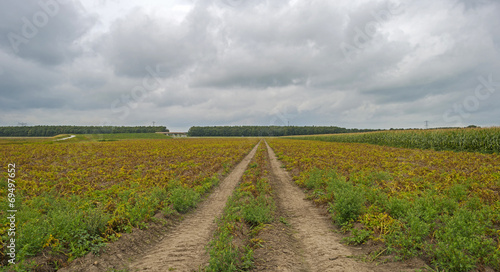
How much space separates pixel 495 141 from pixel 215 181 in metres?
26.9

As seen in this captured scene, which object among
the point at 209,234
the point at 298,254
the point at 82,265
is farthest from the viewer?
the point at 209,234

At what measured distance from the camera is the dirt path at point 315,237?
16.0 ft

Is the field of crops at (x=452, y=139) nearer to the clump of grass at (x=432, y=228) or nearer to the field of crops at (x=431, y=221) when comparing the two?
the field of crops at (x=431, y=221)

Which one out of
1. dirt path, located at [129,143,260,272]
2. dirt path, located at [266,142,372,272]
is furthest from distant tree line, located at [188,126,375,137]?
dirt path, located at [129,143,260,272]

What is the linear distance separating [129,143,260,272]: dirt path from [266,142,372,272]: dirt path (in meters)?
2.21

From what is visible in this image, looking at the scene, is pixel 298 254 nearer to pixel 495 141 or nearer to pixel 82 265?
pixel 82 265

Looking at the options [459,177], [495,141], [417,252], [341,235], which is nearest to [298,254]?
[341,235]

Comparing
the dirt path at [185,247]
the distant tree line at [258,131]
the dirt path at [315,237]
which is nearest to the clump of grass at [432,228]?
the dirt path at [315,237]

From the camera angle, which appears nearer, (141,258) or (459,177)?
(141,258)

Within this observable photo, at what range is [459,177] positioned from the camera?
10.8 metres

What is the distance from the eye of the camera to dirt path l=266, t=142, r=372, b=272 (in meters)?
4.86

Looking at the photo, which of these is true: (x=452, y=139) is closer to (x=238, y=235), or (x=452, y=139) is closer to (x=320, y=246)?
(x=320, y=246)

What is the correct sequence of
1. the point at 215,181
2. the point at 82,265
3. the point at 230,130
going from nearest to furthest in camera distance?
the point at 82,265 < the point at 215,181 < the point at 230,130

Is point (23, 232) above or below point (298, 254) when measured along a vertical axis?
above
